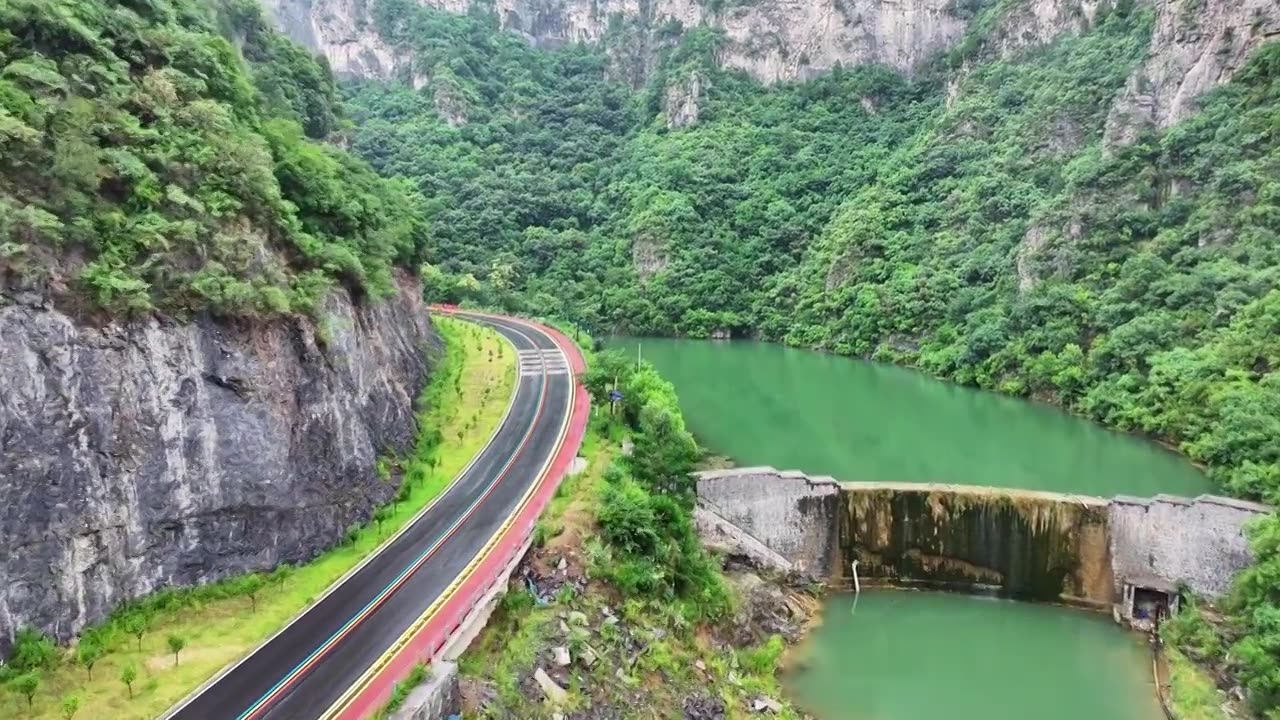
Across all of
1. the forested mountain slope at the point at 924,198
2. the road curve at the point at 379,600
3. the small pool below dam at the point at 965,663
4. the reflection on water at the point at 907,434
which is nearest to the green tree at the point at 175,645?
the road curve at the point at 379,600

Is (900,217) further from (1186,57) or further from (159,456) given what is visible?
(159,456)

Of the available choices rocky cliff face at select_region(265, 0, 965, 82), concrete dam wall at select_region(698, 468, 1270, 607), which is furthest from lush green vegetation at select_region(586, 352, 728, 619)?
rocky cliff face at select_region(265, 0, 965, 82)

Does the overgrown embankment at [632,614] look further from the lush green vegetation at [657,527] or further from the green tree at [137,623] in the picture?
the green tree at [137,623]

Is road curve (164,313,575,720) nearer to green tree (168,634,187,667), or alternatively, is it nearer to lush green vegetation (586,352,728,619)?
green tree (168,634,187,667)

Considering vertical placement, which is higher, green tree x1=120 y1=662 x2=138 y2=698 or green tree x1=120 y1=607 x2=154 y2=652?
green tree x1=120 y1=607 x2=154 y2=652

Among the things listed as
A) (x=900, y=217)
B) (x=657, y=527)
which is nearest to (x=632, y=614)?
(x=657, y=527)

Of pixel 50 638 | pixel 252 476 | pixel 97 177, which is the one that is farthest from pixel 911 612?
pixel 97 177

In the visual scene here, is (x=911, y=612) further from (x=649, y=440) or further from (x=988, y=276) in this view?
(x=988, y=276)
